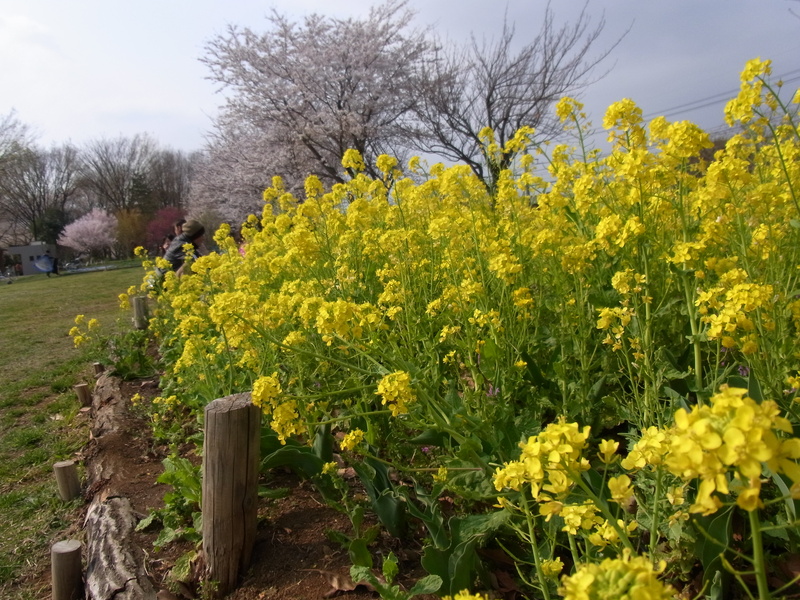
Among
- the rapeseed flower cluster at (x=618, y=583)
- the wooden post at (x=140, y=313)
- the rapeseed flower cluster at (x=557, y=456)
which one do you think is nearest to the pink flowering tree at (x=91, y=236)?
the wooden post at (x=140, y=313)

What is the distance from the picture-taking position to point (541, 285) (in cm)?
279

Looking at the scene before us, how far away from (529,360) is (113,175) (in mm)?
52550

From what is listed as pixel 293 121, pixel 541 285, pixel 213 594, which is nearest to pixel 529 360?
pixel 541 285

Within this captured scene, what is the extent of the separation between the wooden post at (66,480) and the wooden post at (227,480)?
148cm

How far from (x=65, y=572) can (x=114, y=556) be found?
0.68 feet

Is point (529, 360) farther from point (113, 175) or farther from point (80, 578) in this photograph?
point (113, 175)

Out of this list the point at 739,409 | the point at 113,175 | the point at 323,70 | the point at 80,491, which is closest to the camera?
the point at 739,409

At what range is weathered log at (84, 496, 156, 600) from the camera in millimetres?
1991

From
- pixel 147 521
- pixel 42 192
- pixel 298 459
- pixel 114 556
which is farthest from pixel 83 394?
pixel 42 192

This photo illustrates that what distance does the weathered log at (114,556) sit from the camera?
1.99m

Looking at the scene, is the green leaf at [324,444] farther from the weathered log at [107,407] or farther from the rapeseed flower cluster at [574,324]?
the weathered log at [107,407]

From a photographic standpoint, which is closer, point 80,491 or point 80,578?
point 80,578

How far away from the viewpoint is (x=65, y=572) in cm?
218

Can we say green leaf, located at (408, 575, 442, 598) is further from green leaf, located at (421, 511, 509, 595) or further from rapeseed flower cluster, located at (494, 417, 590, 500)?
rapeseed flower cluster, located at (494, 417, 590, 500)
